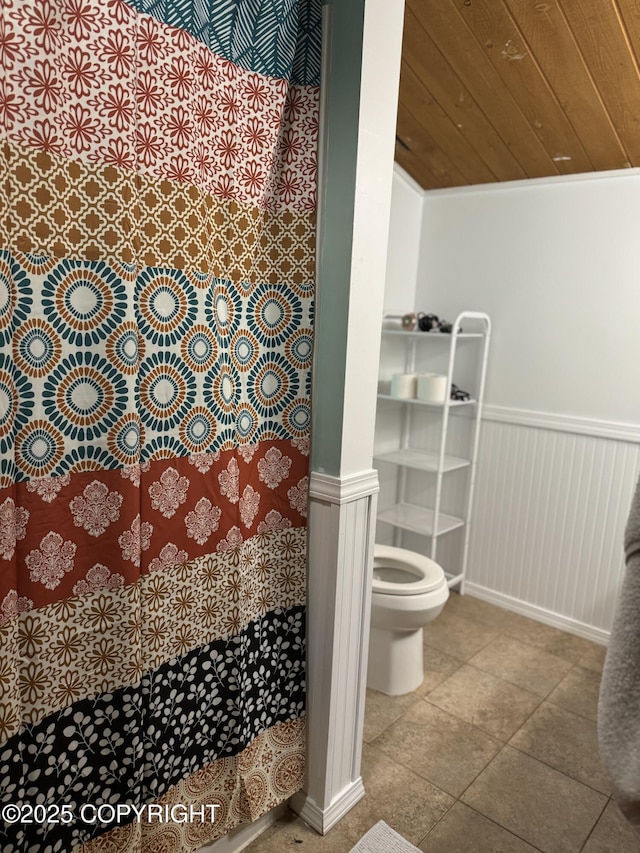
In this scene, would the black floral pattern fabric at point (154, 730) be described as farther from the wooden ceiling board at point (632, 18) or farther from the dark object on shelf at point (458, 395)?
the wooden ceiling board at point (632, 18)

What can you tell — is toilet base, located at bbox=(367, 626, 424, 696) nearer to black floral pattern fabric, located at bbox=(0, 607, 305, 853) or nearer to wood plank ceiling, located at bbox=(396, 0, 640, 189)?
black floral pattern fabric, located at bbox=(0, 607, 305, 853)

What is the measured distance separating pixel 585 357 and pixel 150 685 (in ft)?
7.27

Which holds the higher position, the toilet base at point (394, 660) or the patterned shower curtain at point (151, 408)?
the patterned shower curtain at point (151, 408)

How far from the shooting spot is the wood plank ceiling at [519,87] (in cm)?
173

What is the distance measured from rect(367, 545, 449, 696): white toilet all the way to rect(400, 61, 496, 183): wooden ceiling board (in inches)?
68.1

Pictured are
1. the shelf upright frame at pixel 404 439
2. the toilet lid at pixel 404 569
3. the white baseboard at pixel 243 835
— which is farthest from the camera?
the shelf upright frame at pixel 404 439

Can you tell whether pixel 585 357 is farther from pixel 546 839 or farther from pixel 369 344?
pixel 546 839

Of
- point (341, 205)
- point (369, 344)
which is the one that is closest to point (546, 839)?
point (369, 344)

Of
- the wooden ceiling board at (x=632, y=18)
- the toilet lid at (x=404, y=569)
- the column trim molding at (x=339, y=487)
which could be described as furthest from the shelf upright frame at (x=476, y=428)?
the column trim molding at (x=339, y=487)

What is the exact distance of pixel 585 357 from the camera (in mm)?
2600

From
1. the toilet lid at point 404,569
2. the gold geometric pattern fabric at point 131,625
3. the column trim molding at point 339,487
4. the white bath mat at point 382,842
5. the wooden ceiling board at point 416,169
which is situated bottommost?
the white bath mat at point 382,842

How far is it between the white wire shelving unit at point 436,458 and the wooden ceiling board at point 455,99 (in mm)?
663

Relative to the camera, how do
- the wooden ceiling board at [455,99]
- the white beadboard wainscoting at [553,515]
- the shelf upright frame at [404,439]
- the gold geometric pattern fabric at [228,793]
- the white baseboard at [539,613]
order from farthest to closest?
1. the shelf upright frame at [404,439]
2. the white baseboard at [539,613]
3. the white beadboard wainscoting at [553,515]
4. the wooden ceiling board at [455,99]
5. the gold geometric pattern fabric at [228,793]

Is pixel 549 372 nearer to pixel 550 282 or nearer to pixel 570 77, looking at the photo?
pixel 550 282
